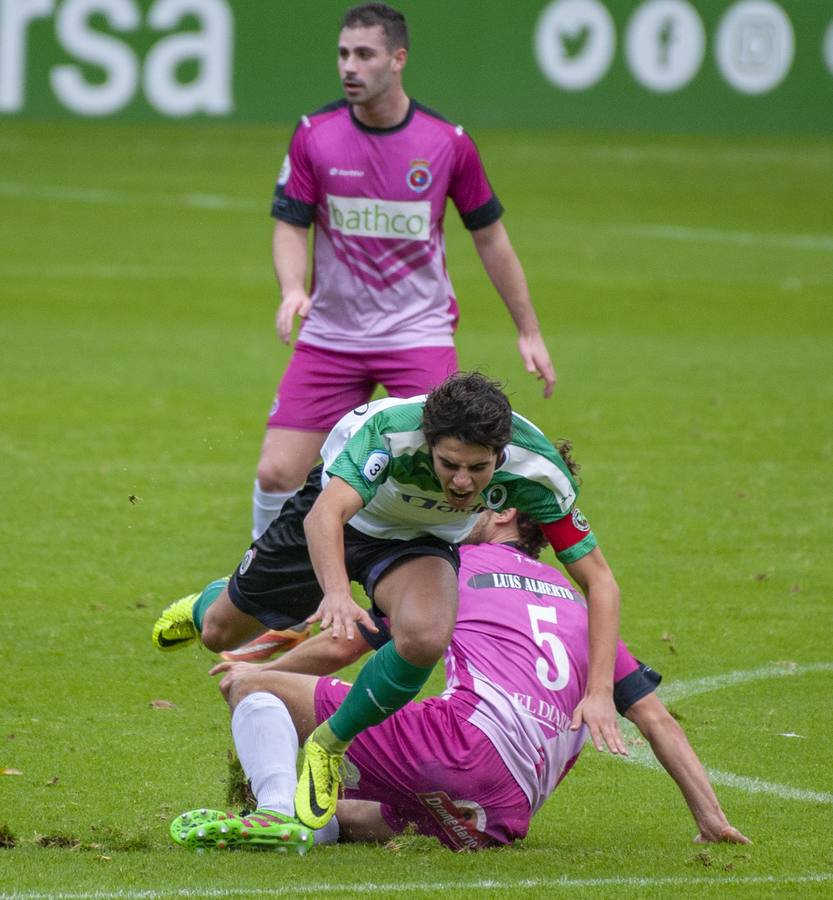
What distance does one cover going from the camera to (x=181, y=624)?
7102 millimetres

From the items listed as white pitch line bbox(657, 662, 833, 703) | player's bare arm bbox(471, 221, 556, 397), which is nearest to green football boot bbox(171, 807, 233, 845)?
white pitch line bbox(657, 662, 833, 703)

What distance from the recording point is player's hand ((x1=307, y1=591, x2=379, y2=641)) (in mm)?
5109

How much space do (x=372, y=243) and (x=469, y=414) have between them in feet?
10.6

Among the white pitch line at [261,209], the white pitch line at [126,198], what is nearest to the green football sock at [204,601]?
the white pitch line at [261,209]

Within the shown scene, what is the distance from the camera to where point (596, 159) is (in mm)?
30062

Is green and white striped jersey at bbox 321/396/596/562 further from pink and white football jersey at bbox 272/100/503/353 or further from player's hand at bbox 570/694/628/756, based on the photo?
pink and white football jersey at bbox 272/100/503/353

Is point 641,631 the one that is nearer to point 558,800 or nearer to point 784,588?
point 784,588

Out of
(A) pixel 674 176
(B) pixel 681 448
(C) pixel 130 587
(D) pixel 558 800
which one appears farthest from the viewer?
Result: (A) pixel 674 176

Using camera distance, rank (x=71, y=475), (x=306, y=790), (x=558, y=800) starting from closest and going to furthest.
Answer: (x=306, y=790) < (x=558, y=800) < (x=71, y=475)

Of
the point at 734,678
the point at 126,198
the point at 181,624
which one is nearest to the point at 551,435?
the point at 734,678

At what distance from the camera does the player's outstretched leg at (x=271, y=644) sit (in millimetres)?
7527

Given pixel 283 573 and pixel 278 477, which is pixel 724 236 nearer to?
pixel 278 477

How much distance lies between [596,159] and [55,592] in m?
22.8

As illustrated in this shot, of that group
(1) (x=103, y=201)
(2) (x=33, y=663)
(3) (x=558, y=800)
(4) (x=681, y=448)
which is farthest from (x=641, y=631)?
(1) (x=103, y=201)
